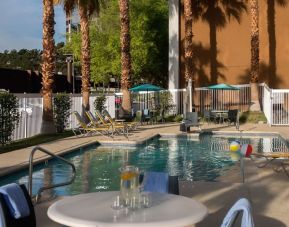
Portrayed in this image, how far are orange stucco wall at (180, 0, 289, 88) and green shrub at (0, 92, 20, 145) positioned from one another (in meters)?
17.6

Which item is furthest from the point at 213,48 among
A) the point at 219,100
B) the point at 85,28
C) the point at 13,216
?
the point at 13,216

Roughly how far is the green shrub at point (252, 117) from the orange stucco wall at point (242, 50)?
4427 mm

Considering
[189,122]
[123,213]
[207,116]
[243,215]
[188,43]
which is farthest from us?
[188,43]

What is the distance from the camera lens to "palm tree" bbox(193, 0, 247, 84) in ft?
96.7

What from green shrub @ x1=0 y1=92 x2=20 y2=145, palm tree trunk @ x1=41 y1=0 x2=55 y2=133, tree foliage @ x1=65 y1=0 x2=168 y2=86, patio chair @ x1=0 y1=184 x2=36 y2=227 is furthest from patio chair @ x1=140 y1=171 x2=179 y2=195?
tree foliage @ x1=65 y1=0 x2=168 y2=86

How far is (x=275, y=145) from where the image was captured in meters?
16.5

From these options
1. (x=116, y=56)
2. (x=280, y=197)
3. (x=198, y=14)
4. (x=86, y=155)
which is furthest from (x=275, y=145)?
(x=116, y=56)

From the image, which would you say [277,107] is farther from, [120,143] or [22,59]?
[22,59]

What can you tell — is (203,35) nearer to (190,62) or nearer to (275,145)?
(190,62)

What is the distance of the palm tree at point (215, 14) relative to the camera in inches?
1160

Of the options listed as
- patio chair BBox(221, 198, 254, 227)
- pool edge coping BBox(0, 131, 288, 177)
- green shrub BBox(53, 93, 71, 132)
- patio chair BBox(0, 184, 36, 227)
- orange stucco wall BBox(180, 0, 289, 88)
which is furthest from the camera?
orange stucco wall BBox(180, 0, 289, 88)

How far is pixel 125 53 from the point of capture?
25078mm

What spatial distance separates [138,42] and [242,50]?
10.6 m

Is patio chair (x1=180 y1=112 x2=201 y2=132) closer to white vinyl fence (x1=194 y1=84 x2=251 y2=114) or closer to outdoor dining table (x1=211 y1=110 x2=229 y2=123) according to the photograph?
outdoor dining table (x1=211 y1=110 x2=229 y2=123)
